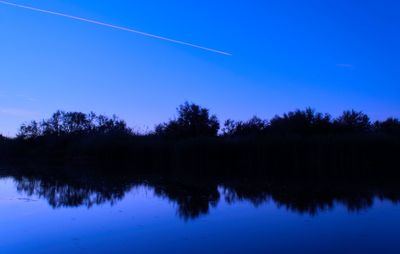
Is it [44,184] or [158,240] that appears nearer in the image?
[158,240]

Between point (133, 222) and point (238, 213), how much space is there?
3.00 m

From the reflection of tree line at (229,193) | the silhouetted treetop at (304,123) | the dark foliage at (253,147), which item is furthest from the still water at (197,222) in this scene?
the silhouetted treetop at (304,123)

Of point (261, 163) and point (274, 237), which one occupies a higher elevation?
point (261, 163)

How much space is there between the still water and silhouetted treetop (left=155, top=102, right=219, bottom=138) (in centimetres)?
3248

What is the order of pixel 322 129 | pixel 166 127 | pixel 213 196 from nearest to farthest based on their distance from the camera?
pixel 213 196, pixel 322 129, pixel 166 127

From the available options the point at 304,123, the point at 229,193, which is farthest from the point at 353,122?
the point at 229,193

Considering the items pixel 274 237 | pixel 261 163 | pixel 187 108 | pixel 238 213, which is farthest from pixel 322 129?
pixel 274 237

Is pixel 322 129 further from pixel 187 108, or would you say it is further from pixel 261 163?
pixel 187 108

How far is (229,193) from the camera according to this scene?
1727 centimetres

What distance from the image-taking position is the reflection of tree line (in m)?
13.8

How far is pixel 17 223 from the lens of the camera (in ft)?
35.1

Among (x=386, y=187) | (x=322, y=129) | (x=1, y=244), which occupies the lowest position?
(x=1, y=244)

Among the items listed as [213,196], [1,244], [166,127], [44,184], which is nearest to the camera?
[1,244]

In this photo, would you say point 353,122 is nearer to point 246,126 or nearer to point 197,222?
point 246,126
